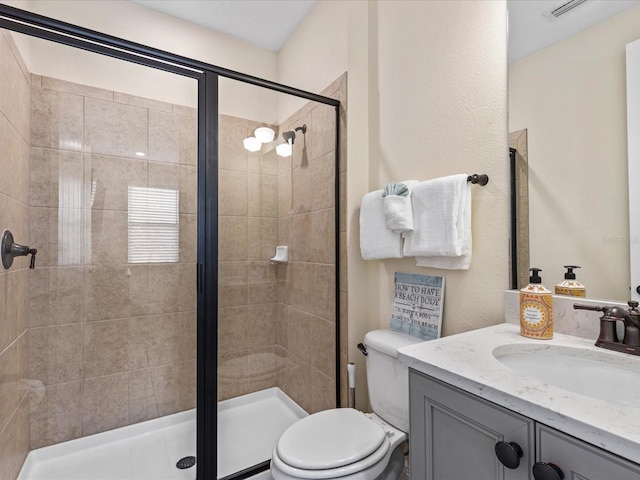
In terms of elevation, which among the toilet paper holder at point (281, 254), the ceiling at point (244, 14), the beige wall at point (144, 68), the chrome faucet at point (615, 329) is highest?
the ceiling at point (244, 14)

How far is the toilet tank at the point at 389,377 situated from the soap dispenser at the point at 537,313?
0.46 meters

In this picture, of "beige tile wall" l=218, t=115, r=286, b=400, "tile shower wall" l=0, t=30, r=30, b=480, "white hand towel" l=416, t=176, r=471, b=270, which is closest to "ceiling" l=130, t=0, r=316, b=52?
"beige tile wall" l=218, t=115, r=286, b=400

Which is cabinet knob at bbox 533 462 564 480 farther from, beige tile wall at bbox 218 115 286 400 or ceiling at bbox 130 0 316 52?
ceiling at bbox 130 0 316 52

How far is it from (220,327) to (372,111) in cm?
133

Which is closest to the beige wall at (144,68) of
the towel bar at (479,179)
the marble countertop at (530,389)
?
the towel bar at (479,179)

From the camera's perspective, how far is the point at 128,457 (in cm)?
167

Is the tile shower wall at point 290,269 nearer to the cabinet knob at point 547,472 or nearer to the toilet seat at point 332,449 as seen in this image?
the toilet seat at point 332,449

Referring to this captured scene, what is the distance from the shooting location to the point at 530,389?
61 centimetres

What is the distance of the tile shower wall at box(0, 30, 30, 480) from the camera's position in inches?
52.0

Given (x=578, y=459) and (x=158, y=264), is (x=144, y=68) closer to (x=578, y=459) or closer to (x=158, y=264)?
(x=158, y=264)

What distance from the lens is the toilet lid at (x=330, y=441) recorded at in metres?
1.08

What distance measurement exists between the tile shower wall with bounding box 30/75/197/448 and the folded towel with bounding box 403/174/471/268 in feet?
3.54

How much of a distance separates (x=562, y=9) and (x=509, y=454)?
1244 millimetres

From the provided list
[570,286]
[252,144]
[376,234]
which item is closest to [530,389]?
[570,286]
